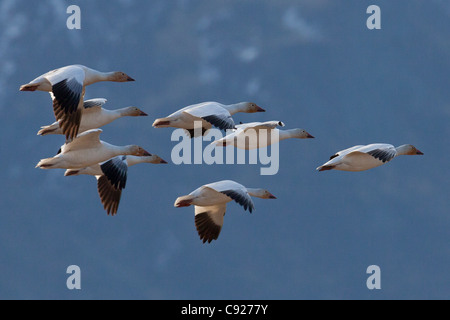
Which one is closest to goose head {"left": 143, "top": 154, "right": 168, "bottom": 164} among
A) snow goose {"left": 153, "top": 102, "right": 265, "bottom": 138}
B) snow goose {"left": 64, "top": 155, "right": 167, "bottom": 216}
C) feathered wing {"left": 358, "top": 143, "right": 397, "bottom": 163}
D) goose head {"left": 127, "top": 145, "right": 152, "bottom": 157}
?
snow goose {"left": 64, "top": 155, "right": 167, "bottom": 216}

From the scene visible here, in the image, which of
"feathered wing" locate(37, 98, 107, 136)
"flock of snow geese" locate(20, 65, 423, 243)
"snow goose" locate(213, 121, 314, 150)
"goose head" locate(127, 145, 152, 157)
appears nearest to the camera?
"flock of snow geese" locate(20, 65, 423, 243)

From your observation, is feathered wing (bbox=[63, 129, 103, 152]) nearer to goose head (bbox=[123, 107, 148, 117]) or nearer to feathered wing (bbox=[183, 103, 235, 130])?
feathered wing (bbox=[183, 103, 235, 130])

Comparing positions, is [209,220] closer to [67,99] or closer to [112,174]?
[112,174]

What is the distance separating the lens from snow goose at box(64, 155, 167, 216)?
707 inches

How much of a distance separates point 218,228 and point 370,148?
291cm

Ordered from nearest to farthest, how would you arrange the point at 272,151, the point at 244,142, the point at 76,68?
the point at 76,68
the point at 244,142
the point at 272,151

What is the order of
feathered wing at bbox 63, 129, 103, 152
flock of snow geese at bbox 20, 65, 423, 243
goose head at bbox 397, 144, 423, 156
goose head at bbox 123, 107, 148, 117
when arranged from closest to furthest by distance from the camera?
1. flock of snow geese at bbox 20, 65, 423, 243
2. feathered wing at bbox 63, 129, 103, 152
3. goose head at bbox 123, 107, 148, 117
4. goose head at bbox 397, 144, 423, 156

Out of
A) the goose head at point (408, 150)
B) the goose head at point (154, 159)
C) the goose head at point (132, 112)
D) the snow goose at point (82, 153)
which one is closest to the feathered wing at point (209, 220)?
the goose head at point (154, 159)

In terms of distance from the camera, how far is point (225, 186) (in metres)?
17.5

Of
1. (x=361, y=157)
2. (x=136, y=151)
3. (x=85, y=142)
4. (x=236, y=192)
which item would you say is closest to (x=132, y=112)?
(x=136, y=151)

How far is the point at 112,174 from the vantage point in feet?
58.9

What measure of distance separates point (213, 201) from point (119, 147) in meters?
1.64

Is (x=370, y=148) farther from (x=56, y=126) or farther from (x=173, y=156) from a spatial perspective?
(x=56, y=126)
